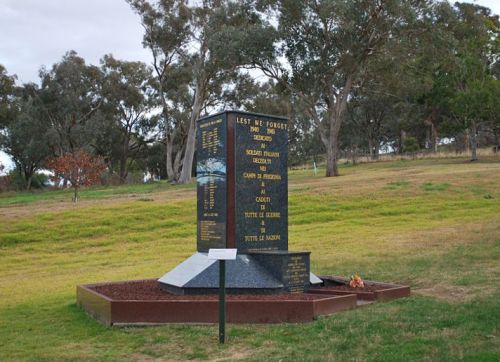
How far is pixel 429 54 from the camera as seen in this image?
122ft

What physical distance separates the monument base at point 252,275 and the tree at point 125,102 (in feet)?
175

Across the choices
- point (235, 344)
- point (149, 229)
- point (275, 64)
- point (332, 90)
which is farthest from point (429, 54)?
point (235, 344)

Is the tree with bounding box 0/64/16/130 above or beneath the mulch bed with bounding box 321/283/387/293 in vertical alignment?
above

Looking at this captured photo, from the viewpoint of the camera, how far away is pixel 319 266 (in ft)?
45.2

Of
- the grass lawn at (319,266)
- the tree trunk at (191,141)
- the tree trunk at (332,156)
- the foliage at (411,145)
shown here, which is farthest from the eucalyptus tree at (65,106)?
the foliage at (411,145)

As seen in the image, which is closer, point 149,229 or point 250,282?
point 250,282

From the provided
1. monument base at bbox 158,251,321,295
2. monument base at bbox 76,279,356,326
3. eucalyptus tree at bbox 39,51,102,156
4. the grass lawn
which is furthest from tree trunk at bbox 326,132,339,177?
monument base at bbox 76,279,356,326

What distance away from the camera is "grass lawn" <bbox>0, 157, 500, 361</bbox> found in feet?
23.2

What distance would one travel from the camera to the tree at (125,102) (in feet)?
199

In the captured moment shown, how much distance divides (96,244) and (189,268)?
10928mm

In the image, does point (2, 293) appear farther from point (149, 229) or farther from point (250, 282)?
point (149, 229)

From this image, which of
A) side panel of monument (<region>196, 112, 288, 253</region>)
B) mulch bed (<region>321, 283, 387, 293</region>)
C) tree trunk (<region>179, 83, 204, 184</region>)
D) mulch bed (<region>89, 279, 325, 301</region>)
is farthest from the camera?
tree trunk (<region>179, 83, 204, 184</region>)

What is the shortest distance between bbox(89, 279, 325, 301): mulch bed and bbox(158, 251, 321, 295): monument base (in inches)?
5.3

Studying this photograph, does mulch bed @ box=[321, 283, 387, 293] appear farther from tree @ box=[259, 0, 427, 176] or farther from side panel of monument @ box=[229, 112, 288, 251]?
tree @ box=[259, 0, 427, 176]
